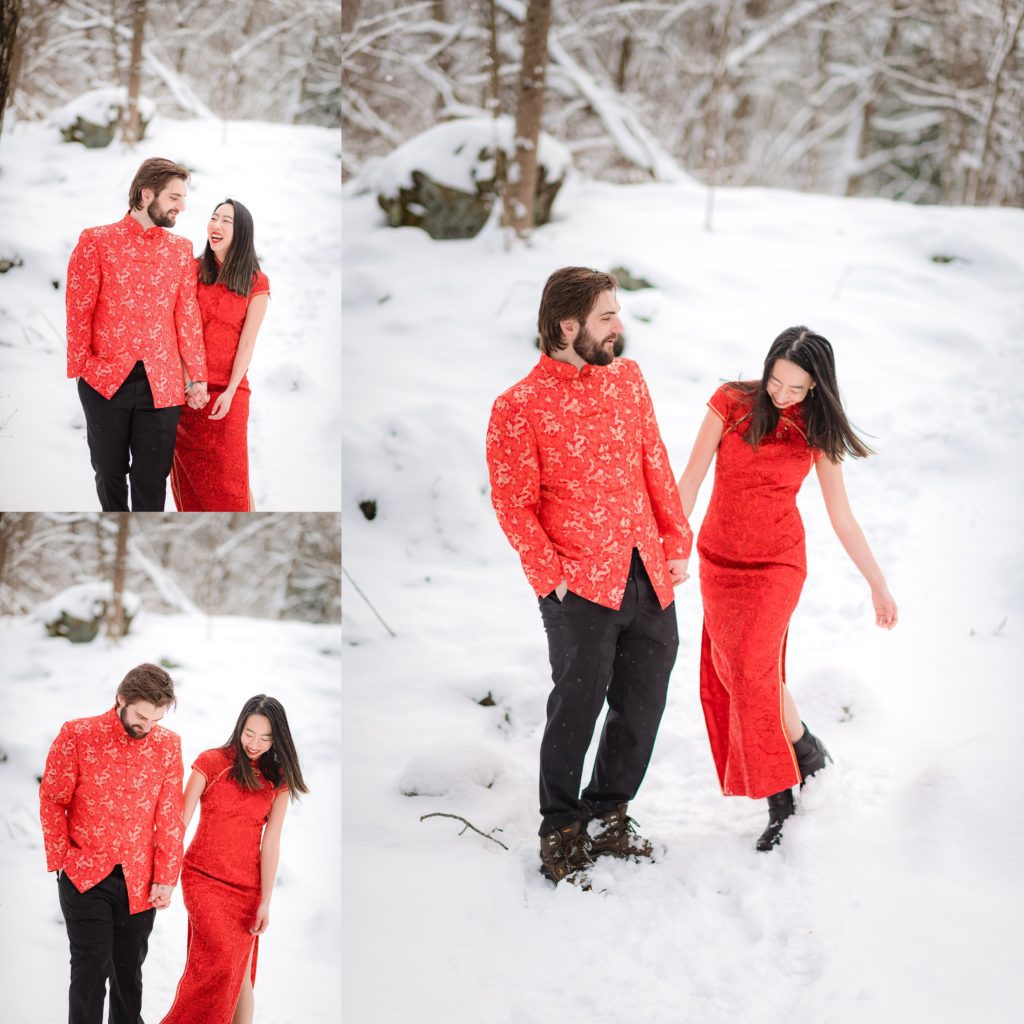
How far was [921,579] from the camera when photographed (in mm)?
3633

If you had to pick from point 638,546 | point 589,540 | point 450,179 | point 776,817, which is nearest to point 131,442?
point 589,540

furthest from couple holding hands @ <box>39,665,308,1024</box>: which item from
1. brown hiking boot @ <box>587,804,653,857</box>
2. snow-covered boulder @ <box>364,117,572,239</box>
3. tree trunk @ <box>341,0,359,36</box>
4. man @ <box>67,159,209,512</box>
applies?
tree trunk @ <box>341,0,359,36</box>

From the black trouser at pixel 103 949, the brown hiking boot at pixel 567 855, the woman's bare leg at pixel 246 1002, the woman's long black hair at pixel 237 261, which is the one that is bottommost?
the woman's bare leg at pixel 246 1002

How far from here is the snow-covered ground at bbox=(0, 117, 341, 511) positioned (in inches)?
103

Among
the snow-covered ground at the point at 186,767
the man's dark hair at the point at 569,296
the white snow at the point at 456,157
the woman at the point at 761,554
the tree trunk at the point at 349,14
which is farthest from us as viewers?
the white snow at the point at 456,157

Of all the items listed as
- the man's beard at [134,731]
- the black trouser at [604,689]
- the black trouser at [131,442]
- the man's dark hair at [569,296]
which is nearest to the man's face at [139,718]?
the man's beard at [134,731]

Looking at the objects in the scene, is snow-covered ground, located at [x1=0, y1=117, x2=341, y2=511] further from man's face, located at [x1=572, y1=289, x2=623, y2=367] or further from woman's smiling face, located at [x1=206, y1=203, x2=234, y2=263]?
man's face, located at [x1=572, y1=289, x2=623, y2=367]

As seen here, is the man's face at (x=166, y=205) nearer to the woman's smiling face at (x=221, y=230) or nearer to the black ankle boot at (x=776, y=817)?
the woman's smiling face at (x=221, y=230)

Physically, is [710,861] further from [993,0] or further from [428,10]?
[428,10]

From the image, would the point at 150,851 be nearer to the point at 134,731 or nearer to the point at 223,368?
the point at 134,731

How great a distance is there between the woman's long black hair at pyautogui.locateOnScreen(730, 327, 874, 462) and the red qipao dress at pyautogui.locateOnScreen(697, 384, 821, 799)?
1.3 inches

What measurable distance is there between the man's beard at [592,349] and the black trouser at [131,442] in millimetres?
1023

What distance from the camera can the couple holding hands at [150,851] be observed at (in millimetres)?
2488

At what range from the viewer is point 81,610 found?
8.83 feet
